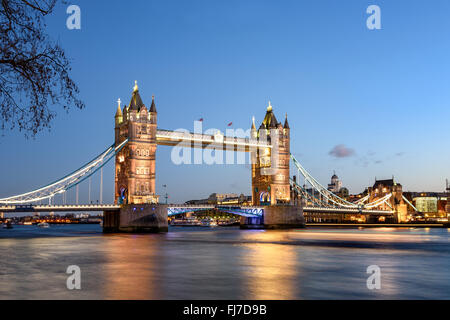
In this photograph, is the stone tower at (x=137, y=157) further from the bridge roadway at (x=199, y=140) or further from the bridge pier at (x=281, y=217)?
the bridge pier at (x=281, y=217)

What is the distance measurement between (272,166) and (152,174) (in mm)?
20768

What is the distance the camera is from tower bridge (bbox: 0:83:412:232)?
53375 millimetres

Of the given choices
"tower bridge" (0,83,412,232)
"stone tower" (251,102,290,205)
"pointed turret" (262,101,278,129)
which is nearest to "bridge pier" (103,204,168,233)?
"tower bridge" (0,83,412,232)

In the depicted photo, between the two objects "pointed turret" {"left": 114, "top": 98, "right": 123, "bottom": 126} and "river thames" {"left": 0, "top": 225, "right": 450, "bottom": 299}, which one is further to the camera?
"pointed turret" {"left": 114, "top": 98, "right": 123, "bottom": 126}

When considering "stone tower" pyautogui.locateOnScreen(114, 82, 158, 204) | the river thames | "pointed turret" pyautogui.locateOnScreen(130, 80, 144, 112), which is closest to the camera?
the river thames

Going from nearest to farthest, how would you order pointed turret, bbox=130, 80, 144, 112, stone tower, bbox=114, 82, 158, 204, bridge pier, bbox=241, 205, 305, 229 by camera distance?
stone tower, bbox=114, 82, 158, 204, pointed turret, bbox=130, 80, 144, 112, bridge pier, bbox=241, 205, 305, 229

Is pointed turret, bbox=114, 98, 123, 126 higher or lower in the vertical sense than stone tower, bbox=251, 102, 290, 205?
higher

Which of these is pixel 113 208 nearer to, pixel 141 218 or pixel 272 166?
pixel 141 218

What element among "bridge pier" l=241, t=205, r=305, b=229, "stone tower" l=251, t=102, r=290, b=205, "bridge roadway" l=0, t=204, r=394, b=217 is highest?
"stone tower" l=251, t=102, r=290, b=205

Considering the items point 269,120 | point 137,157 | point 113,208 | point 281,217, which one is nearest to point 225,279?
point 113,208

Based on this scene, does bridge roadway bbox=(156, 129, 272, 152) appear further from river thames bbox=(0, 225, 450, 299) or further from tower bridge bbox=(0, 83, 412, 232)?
river thames bbox=(0, 225, 450, 299)
